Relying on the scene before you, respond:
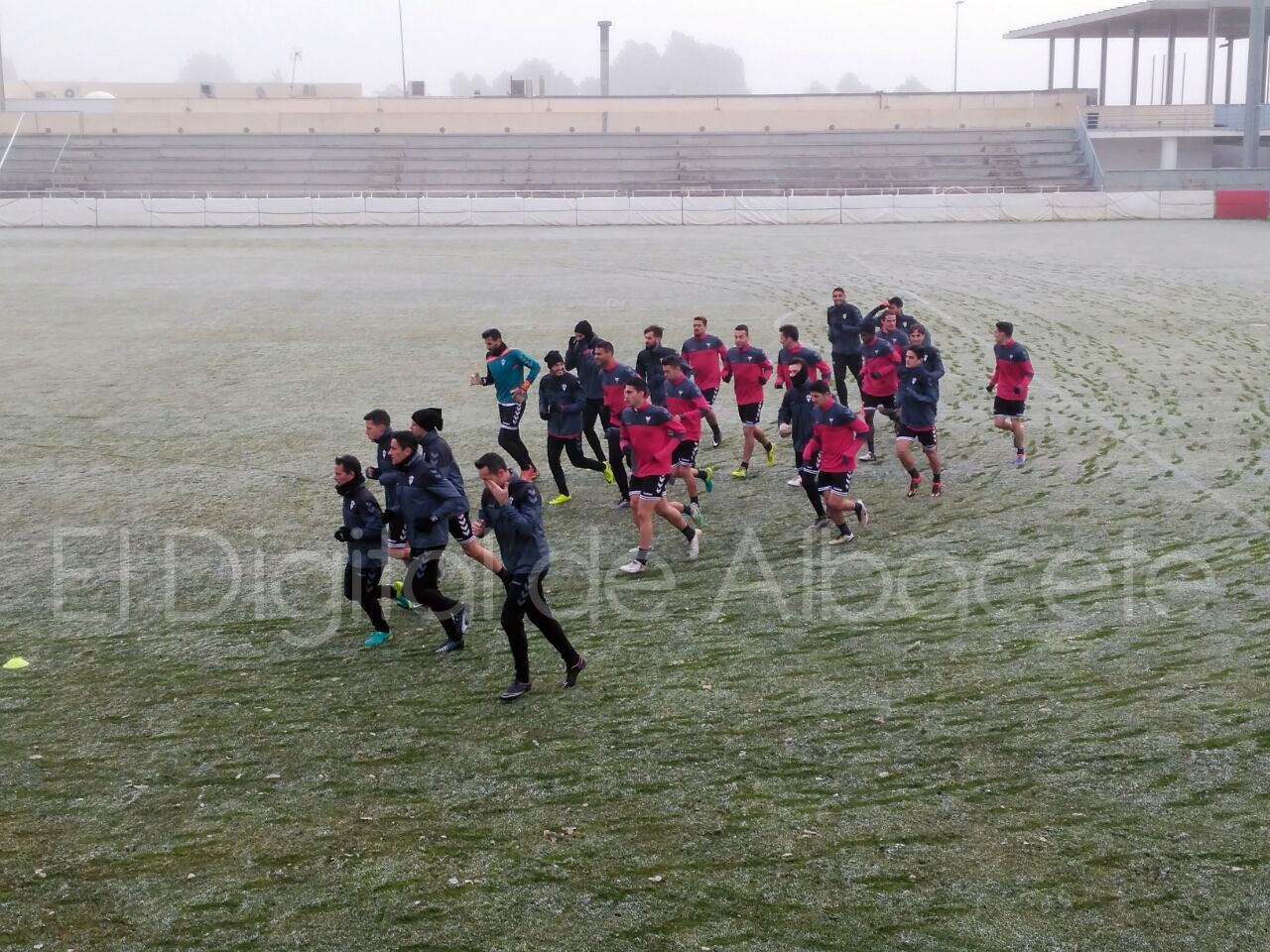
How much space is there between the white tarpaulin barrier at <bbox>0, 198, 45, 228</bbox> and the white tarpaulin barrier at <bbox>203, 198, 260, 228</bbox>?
592 centimetres

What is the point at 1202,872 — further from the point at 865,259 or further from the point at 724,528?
the point at 865,259

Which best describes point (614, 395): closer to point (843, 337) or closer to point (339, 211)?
point (843, 337)

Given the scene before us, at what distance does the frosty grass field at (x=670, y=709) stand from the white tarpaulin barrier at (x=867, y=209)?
29793 millimetres

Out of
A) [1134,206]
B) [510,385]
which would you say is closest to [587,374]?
[510,385]

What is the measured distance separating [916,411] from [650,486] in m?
A: 3.36

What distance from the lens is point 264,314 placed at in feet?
87.3

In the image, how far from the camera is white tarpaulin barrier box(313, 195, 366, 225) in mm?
47750

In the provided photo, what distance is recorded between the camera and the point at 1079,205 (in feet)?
155

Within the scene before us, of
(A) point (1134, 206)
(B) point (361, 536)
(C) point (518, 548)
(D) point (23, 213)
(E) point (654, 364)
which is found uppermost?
(D) point (23, 213)

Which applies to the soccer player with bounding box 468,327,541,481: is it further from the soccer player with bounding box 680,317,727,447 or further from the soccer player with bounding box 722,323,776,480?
the soccer player with bounding box 722,323,776,480

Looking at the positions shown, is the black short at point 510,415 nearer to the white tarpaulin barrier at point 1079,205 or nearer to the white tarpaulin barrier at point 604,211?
the white tarpaulin barrier at point 604,211

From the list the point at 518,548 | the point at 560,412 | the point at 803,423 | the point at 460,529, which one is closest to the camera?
the point at 518,548

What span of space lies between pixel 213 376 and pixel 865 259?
62.4 feet

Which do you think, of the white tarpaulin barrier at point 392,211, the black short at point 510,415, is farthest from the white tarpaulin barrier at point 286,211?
the black short at point 510,415
